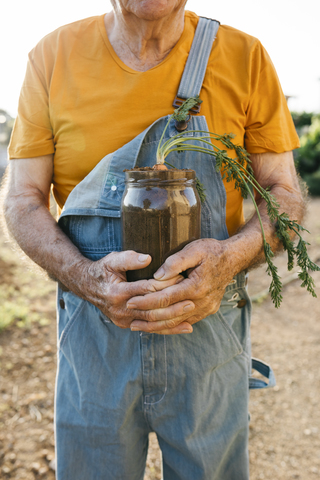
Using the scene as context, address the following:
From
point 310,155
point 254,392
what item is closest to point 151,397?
point 254,392

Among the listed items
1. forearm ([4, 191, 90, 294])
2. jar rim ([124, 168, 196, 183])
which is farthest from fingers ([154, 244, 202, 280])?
forearm ([4, 191, 90, 294])

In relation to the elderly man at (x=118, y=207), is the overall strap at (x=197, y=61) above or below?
above

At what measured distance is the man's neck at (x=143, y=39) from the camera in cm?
156

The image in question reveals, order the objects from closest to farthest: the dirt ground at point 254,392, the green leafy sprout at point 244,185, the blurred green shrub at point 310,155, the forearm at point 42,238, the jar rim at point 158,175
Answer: the jar rim at point 158,175 → the green leafy sprout at point 244,185 → the forearm at point 42,238 → the dirt ground at point 254,392 → the blurred green shrub at point 310,155

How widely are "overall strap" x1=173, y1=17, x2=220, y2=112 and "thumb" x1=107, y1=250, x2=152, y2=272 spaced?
0.68 m

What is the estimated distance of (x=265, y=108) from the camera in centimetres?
162

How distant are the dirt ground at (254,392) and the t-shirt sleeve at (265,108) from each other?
1.23 m

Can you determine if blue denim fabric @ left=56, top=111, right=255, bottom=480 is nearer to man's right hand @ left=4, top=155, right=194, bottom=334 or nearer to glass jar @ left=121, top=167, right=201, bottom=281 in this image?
man's right hand @ left=4, top=155, right=194, bottom=334

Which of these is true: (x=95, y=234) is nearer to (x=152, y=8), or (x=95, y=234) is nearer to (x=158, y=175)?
(x=158, y=175)

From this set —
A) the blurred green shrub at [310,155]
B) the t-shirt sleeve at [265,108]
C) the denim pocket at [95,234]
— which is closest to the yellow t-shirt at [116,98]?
the t-shirt sleeve at [265,108]

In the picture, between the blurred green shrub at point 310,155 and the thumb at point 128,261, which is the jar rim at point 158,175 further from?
the blurred green shrub at point 310,155

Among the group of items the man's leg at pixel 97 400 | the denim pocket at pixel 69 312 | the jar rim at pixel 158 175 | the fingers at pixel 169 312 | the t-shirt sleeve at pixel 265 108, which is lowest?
the man's leg at pixel 97 400

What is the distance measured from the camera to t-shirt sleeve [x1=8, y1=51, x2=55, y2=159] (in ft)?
5.39

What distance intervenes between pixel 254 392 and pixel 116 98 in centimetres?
323
